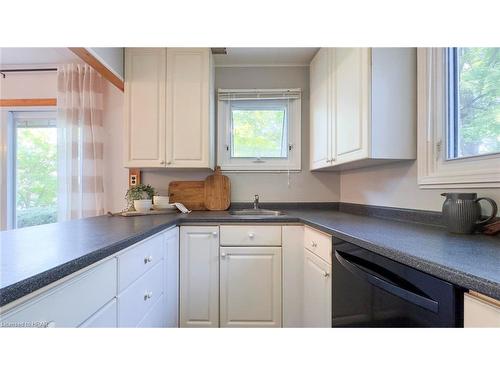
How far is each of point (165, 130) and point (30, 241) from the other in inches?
55.5

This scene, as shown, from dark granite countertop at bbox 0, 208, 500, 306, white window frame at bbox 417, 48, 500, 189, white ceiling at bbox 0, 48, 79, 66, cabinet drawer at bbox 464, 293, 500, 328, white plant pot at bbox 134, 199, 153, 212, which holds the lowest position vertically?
cabinet drawer at bbox 464, 293, 500, 328

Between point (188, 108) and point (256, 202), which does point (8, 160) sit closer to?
point (188, 108)

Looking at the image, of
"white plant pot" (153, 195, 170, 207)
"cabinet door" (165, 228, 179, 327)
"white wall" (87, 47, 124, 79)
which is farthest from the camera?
"white plant pot" (153, 195, 170, 207)

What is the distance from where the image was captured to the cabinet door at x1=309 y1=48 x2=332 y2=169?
1.90 meters

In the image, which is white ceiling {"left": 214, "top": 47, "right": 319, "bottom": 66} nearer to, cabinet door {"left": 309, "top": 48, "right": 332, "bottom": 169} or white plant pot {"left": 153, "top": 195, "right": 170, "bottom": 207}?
cabinet door {"left": 309, "top": 48, "right": 332, "bottom": 169}

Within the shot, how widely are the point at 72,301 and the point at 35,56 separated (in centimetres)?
272

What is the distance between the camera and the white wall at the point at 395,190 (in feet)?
4.30

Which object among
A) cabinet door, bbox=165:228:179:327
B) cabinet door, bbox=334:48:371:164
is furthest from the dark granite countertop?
cabinet door, bbox=334:48:371:164

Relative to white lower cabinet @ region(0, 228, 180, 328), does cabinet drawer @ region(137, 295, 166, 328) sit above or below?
below

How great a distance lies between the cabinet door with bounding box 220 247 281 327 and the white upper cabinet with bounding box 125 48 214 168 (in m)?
0.82

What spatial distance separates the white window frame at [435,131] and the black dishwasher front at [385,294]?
630 mm

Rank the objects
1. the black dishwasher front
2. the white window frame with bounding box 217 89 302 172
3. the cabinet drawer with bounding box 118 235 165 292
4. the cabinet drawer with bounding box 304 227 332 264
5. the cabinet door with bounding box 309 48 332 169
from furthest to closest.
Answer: the white window frame with bounding box 217 89 302 172
the cabinet door with bounding box 309 48 332 169
the cabinet drawer with bounding box 304 227 332 264
the cabinet drawer with bounding box 118 235 165 292
the black dishwasher front
